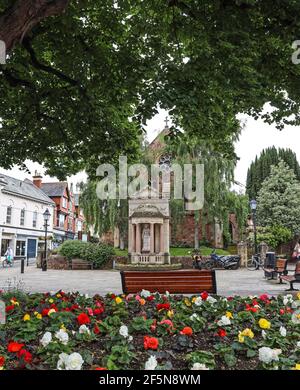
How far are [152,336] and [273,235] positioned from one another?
3339cm

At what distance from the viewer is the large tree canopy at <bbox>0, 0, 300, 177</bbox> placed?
6797 mm

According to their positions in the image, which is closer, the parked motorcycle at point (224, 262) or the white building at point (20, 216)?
the parked motorcycle at point (224, 262)

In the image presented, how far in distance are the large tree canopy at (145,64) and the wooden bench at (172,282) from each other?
3.47m

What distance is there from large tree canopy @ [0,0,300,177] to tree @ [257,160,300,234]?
31821 millimetres

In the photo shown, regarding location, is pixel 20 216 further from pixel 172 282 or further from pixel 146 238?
pixel 172 282

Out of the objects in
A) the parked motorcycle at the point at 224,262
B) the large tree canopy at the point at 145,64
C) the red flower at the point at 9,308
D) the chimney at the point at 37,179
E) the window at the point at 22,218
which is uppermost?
the chimney at the point at 37,179

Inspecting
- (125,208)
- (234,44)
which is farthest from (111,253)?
(234,44)

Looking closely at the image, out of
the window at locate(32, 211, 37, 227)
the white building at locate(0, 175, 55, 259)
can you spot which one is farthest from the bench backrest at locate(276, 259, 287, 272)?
the window at locate(32, 211, 37, 227)

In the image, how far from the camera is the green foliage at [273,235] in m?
34.7

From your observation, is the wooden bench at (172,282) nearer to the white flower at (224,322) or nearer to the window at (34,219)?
the white flower at (224,322)

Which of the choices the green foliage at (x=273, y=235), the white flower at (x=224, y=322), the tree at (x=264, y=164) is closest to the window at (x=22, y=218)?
the green foliage at (x=273, y=235)

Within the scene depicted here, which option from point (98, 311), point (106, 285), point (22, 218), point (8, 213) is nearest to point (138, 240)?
point (106, 285)
